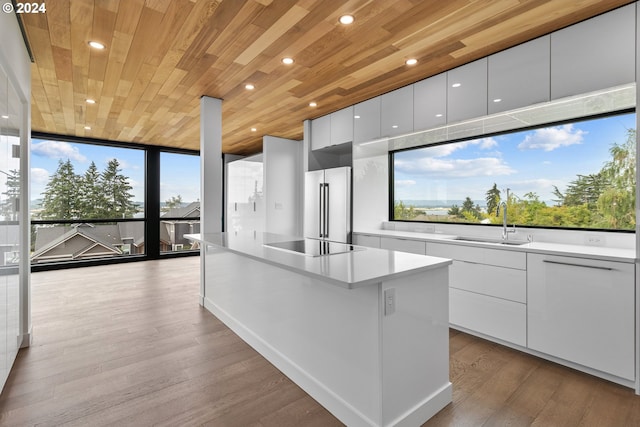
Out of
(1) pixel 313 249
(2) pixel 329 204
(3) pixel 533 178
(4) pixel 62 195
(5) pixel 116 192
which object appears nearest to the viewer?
(1) pixel 313 249

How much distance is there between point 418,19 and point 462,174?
6.78 ft

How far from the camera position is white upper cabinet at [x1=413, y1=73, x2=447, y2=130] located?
3051mm

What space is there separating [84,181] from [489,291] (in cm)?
717

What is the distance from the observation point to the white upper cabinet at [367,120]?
3.72m

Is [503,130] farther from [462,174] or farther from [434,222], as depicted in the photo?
[434,222]

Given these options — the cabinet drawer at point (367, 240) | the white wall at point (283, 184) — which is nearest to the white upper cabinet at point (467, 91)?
the cabinet drawer at point (367, 240)

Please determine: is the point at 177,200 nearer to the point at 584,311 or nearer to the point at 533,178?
the point at 533,178

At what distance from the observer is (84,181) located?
20.2 feet

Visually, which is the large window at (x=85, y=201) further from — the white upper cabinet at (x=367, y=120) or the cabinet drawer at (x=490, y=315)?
the cabinet drawer at (x=490, y=315)

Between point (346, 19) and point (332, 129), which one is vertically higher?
point (346, 19)

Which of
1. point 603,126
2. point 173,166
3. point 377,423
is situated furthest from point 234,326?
point 173,166

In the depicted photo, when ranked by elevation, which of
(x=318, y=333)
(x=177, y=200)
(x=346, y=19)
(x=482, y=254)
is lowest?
(x=318, y=333)

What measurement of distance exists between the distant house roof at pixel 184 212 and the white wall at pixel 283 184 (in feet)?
9.83

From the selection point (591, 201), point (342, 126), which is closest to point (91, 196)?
point (342, 126)
